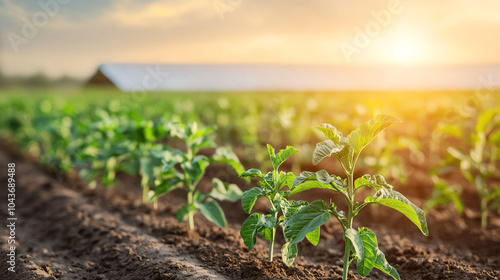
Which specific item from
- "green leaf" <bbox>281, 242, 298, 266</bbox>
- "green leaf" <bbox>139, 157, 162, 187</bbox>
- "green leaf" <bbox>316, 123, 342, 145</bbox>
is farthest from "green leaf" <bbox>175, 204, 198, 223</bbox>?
"green leaf" <bbox>316, 123, 342, 145</bbox>

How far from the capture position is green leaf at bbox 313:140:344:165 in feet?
7.85

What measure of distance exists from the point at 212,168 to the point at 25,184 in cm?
304

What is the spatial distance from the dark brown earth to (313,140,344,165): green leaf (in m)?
0.99

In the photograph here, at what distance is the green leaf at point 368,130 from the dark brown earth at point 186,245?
3.50 feet

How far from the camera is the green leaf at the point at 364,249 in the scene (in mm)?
2387

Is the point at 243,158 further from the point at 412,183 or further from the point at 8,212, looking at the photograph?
the point at 8,212

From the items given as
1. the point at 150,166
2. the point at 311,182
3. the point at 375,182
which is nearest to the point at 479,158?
the point at 375,182

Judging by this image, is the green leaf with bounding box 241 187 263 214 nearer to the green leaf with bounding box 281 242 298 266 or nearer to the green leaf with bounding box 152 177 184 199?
the green leaf with bounding box 281 242 298 266

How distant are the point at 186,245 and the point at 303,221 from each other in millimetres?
1572

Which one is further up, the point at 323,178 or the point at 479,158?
the point at 479,158

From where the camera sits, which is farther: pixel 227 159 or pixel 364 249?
pixel 227 159

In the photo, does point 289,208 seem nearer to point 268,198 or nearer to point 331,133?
point 268,198

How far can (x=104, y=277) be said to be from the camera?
11.0 ft

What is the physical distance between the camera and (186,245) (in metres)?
3.71
